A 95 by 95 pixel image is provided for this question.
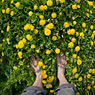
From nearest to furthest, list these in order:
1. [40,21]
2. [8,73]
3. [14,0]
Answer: [40,21] < [14,0] < [8,73]

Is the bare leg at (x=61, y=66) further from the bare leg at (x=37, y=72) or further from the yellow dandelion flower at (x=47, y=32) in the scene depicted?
the yellow dandelion flower at (x=47, y=32)

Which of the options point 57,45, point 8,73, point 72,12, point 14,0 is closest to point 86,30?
point 72,12

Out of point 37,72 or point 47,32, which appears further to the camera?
point 37,72

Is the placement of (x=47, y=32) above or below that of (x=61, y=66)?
above

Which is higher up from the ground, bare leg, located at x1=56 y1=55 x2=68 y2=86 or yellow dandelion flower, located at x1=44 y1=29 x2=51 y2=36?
yellow dandelion flower, located at x1=44 y1=29 x2=51 y2=36

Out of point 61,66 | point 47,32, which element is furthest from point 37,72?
point 47,32

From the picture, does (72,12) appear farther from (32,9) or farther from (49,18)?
(32,9)

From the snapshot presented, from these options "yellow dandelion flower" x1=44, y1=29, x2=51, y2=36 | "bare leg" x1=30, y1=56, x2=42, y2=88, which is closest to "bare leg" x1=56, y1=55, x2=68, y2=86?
"bare leg" x1=30, y1=56, x2=42, y2=88

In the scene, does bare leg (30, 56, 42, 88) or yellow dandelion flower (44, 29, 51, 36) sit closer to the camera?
yellow dandelion flower (44, 29, 51, 36)

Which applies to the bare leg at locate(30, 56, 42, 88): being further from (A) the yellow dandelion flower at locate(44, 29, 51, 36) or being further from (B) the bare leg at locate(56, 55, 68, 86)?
(A) the yellow dandelion flower at locate(44, 29, 51, 36)

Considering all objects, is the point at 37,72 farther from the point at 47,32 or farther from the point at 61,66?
the point at 47,32

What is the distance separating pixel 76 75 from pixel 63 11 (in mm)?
925

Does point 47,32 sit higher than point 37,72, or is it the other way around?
point 47,32

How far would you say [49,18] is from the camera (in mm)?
2033
